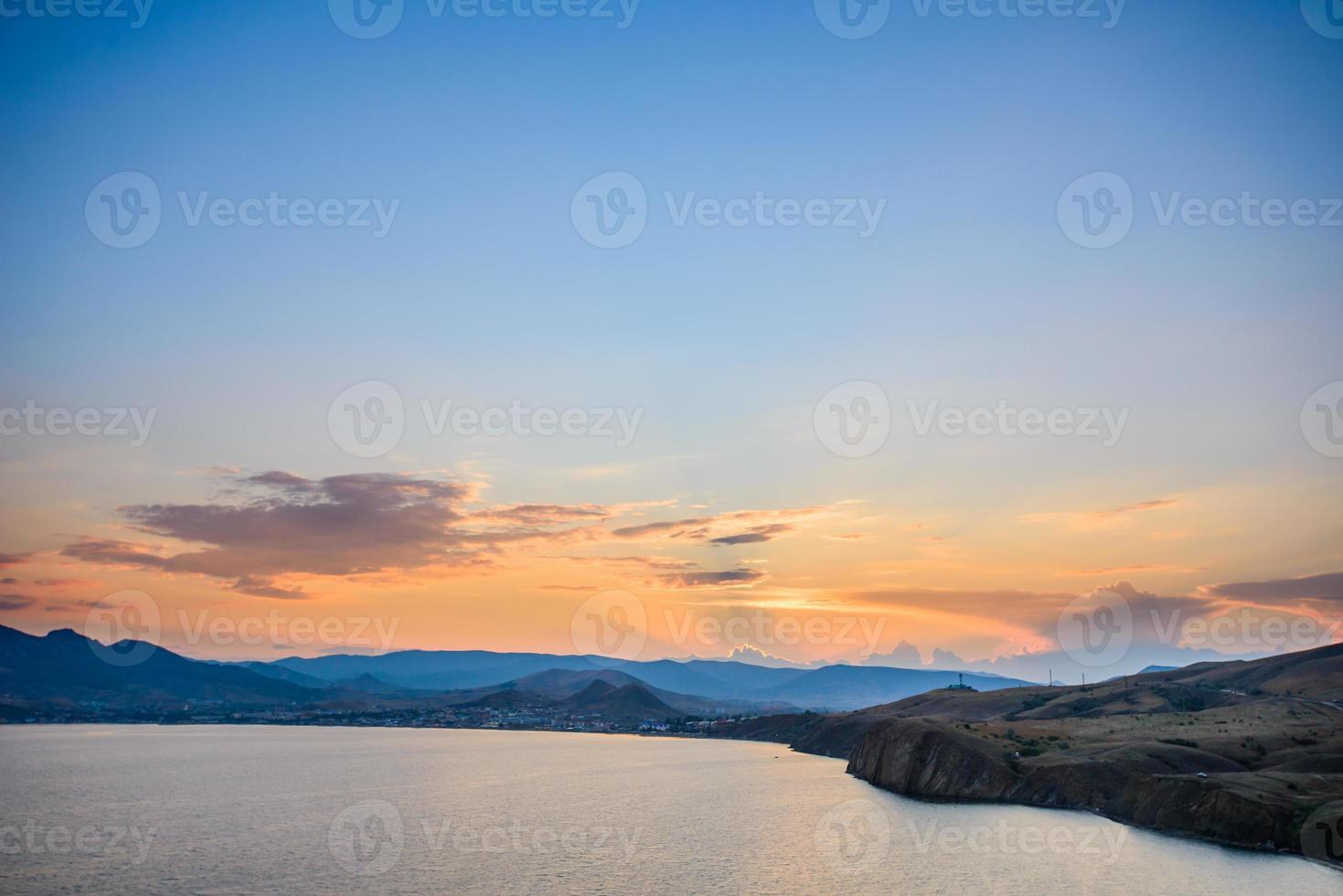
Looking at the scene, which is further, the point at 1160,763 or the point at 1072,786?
the point at 1072,786

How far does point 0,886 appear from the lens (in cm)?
7500

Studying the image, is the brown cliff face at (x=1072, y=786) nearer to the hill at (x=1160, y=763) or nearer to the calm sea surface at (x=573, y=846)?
the hill at (x=1160, y=763)

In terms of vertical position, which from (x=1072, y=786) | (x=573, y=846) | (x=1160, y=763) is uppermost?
(x=1160, y=763)

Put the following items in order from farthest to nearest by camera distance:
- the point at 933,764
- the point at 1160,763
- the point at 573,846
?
the point at 933,764 → the point at 1160,763 → the point at 573,846

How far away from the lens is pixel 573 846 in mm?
100938

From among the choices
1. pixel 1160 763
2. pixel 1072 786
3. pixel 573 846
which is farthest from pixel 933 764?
pixel 573 846

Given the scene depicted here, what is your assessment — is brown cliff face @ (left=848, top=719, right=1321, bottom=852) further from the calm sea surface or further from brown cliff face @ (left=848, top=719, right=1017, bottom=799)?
the calm sea surface

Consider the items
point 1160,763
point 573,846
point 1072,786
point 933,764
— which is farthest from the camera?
point 933,764

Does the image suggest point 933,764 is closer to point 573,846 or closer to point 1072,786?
point 1072,786

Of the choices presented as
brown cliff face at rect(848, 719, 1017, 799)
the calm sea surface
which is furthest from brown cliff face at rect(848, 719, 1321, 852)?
the calm sea surface

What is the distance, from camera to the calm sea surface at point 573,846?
262 feet

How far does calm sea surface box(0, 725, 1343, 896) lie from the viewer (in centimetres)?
8000

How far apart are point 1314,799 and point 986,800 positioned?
4957 centimetres

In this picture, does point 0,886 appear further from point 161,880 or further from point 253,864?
point 253,864
